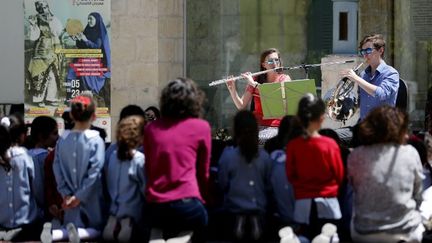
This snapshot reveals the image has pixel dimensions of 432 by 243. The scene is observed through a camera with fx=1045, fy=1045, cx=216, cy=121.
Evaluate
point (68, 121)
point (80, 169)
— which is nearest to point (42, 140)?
point (68, 121)

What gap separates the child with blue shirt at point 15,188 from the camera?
828 centimetres

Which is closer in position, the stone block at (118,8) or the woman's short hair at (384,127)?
the woman's short hair at (384,127)

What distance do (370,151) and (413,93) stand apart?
5.22 meters

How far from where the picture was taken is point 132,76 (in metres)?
12.3

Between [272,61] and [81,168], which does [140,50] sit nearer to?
[272,61]

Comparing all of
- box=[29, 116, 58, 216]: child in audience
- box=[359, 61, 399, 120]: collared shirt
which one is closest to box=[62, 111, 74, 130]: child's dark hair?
box=[29, 116, 58, 216]: child in audience

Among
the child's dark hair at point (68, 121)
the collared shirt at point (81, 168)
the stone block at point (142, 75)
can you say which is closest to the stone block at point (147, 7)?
the stone block at point (142, 75)

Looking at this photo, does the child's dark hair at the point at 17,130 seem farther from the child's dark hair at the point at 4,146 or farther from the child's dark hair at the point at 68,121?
the child's dark hair at the point at 68,121

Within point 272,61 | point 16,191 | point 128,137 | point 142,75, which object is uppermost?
point 272,61

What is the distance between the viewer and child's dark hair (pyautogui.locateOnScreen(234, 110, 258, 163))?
7711 mm

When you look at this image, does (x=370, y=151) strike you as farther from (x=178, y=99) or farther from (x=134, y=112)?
(x=134, y=112)

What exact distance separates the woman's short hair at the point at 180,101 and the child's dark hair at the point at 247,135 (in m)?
0.33

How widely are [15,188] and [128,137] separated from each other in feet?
3.57

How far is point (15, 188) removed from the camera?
8.30m
